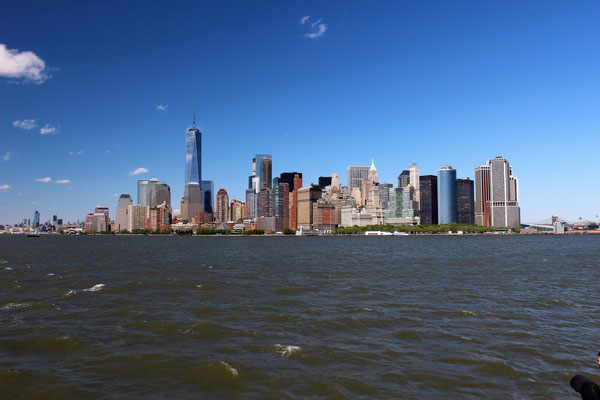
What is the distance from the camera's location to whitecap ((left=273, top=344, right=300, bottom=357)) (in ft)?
70.9

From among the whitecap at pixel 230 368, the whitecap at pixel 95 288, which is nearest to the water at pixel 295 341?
the whitecap at pixel 230 368

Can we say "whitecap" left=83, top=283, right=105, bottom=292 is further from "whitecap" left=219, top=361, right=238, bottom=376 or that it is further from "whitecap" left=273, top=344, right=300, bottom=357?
"whitecap" left=219, top=361, right=238, bottom=376

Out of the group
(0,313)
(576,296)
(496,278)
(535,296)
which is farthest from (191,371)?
(496,278)

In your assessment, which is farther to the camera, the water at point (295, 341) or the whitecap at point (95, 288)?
the whitecap at point (95, 288)

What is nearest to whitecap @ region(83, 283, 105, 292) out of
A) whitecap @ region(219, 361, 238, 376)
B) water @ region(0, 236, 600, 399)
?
water @ region(0, 236, 600, 399)

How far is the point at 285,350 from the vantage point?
2212 cm

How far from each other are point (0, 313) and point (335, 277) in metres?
36.7

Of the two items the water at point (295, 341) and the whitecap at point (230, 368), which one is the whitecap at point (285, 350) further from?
the whitecap at point (230, 368)

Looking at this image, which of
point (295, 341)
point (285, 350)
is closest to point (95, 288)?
point (295, 341)

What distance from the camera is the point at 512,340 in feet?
79.9

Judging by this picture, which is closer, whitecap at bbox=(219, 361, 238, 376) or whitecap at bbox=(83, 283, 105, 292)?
whitecap at bbox=(219, 361, 238, 376)

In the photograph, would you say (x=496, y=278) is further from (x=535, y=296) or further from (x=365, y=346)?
(x=365, y=346)

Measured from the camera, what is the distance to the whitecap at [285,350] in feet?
70.9

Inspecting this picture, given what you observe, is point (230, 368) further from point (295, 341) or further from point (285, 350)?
point (295, 341)
